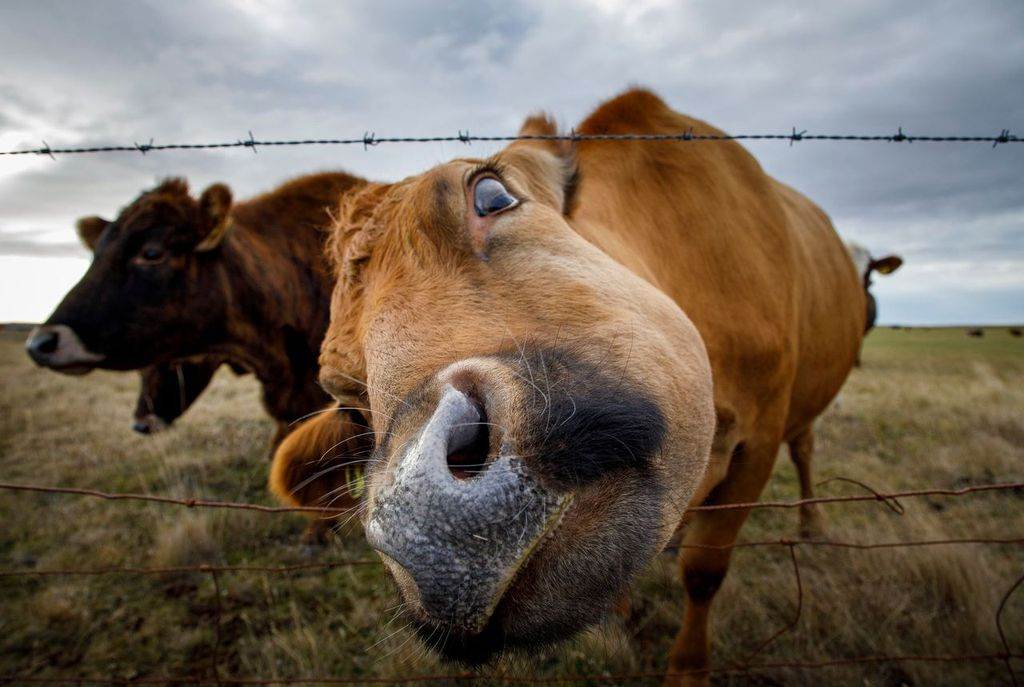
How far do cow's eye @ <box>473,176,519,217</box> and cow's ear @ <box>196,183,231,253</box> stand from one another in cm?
421

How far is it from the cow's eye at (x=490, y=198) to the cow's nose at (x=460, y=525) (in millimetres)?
848

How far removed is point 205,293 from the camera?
4863 mm

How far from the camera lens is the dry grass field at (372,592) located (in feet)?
10.0

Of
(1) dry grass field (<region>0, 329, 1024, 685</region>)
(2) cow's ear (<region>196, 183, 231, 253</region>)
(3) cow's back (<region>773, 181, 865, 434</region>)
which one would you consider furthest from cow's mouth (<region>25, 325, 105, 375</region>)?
(3) cow's back (<region>773, 181, 865, 434</region>)

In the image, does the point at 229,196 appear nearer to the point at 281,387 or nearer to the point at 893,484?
the point at 281,387

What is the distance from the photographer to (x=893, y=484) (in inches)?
228

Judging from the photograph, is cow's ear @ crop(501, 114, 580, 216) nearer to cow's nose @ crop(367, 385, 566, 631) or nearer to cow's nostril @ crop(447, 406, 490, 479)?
cow's nostril @ crop(447, 406, 490, 479)

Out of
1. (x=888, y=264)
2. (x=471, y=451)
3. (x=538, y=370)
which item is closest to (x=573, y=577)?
(x=471, y=451)

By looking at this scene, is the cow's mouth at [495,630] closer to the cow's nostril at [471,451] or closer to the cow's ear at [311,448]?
the cow's nostril at [471,451]

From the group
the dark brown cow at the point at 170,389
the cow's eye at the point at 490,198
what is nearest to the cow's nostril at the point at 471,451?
the cow's eye at the point at 490,198

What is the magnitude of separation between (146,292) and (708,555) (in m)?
4.98

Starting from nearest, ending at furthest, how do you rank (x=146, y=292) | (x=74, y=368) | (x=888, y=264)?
1. (x=74, y=368)
2. (x=146, y=292)
3. (x=888, y=264)

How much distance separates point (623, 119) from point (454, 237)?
1903 millimetres

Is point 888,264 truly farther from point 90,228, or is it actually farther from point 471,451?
point 90,228
